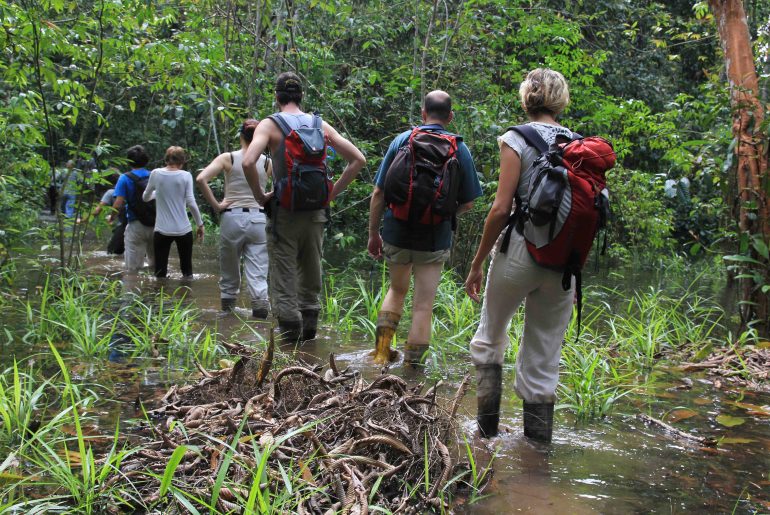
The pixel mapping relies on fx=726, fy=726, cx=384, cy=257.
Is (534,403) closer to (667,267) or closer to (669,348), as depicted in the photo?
(669,348)

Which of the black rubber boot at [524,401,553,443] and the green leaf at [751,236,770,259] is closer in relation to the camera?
the black rubber boot at [524,401,553,443]

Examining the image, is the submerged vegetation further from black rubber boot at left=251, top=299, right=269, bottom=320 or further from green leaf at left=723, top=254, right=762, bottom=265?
black rubber boot at left=251, top=299, right=269, bottom=320

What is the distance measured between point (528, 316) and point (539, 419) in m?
0.57

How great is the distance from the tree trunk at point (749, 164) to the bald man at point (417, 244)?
10.5ft

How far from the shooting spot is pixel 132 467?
298cm

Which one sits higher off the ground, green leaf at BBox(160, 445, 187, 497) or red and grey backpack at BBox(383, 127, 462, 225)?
red and grey backpack at BBox(383, 127, 462, 225)

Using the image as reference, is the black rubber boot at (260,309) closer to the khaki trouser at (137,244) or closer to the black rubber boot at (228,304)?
the black rubber boot at (228,304)

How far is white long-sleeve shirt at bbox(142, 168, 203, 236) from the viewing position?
856cm

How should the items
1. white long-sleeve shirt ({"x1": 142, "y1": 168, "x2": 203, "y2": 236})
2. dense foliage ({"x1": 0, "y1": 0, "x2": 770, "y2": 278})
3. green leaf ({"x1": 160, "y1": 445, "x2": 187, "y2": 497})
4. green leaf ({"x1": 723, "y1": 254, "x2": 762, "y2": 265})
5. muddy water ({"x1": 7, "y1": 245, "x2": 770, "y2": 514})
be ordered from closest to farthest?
green leaf ({"x1": 160, "y1": 445, "x2": 187, "y2": 497})
muddy water ({"x1": 7, "y1": 245, "x2": 770, "y2": 514})
green leaf ({"x1": 723, "y1": 254, "x2": 762, "y2": 265})
dense foliage ({"x1": 0, "y1": 0, "x2": 770, "y2": 278})
white long-sleeve shirt ({"x1": 142, "y1": 168, "x2": 203, "y2": 236})

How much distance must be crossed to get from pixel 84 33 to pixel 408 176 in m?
3.51

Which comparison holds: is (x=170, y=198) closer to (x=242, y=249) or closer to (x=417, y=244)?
(x=242, y=249)

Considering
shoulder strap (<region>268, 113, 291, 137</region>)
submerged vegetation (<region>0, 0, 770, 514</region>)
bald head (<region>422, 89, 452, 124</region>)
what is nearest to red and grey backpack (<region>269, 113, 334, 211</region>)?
shoulder strap (<region>268, 113, 291, 137</region>)

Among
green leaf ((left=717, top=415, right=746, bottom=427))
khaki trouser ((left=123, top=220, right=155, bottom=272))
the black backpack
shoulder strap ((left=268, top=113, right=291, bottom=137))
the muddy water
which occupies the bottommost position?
green leaf ((left=717, top=415, right=746, bottom=427))

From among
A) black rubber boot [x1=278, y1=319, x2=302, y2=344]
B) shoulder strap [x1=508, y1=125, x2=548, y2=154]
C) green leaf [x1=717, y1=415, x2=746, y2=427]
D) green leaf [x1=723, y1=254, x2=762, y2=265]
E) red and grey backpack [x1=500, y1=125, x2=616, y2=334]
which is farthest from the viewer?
green leaf [x1=723, y1=254, x2=762, y2=265]
